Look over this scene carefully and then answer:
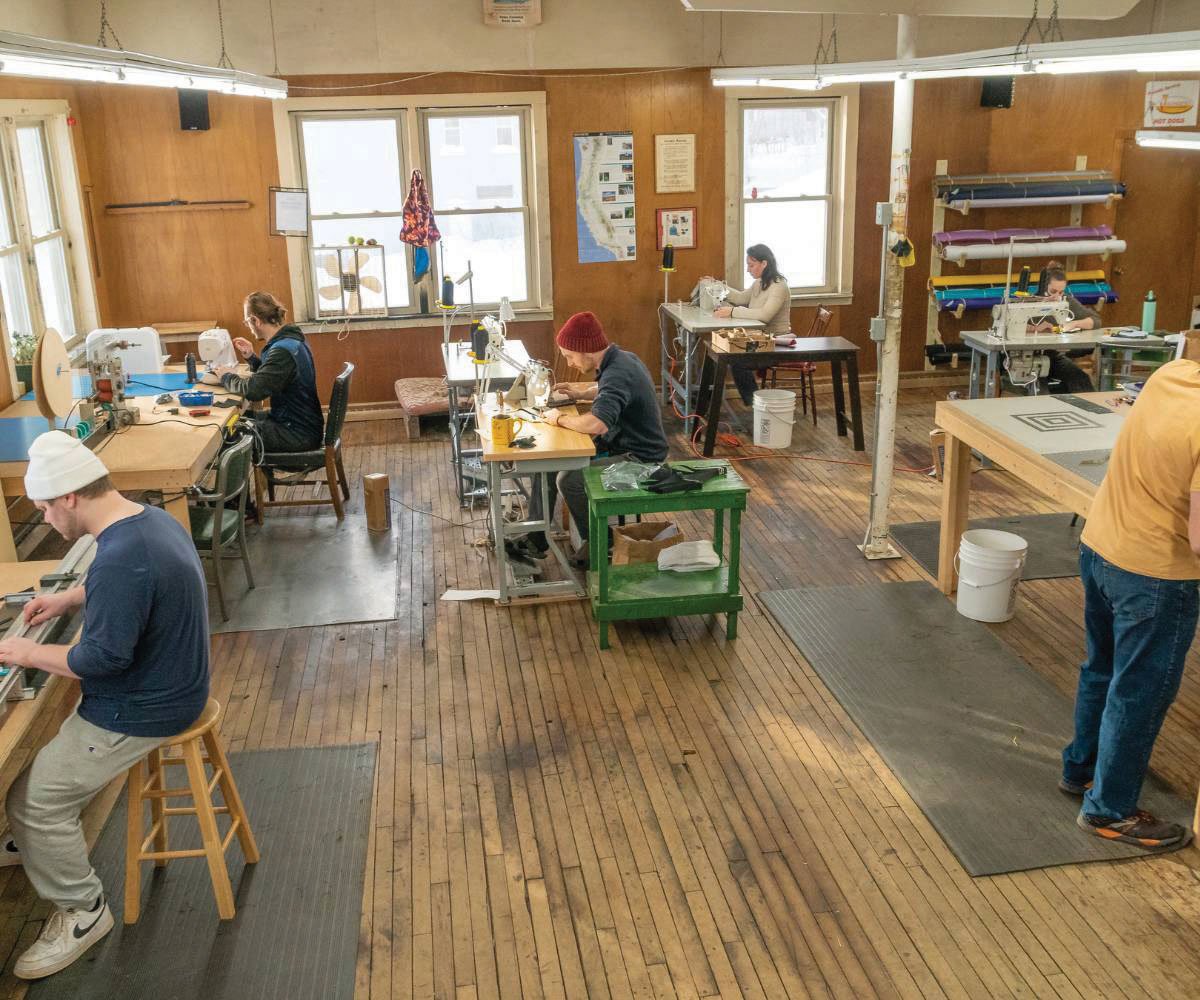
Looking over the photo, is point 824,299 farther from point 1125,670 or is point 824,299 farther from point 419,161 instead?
point 1125,670

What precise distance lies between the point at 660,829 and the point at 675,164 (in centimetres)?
689

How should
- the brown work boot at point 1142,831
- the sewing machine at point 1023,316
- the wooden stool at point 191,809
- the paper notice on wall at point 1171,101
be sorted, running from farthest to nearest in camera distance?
1. the paper notice on wall at point 1171,101
2. the sewing machine at point 1023,316
3. the brown work boot at point 1142,831
4. the wooden stool at point 191,809

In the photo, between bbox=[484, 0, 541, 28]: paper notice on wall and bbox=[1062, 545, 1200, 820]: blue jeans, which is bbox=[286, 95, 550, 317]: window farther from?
bbox=[1062, 545, 1200, 820]: blue jeans

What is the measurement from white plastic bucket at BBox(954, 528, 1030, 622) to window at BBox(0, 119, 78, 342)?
5.87 m

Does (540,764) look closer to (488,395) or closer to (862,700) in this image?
(862,700)

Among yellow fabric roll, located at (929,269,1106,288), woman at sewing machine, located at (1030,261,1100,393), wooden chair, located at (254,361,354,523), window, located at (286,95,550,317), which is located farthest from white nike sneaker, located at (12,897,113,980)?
yellow fabric roll, located at (929,269,1106,288)

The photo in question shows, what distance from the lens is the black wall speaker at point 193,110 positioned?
896 cm

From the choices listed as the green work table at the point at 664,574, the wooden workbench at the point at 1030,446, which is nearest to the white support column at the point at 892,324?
the wooden workbench at the point at 1030,446

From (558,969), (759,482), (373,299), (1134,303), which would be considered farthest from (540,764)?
(1134,303)

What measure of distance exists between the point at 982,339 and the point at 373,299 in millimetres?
5010

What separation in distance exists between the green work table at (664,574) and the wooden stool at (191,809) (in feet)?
6.97

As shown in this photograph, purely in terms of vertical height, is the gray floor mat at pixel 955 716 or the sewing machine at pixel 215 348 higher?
the sewing machine at pixel 215 348

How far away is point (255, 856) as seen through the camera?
3.98m

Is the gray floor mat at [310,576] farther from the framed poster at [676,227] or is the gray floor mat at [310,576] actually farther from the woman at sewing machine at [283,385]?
the framed poster at [676,227]
